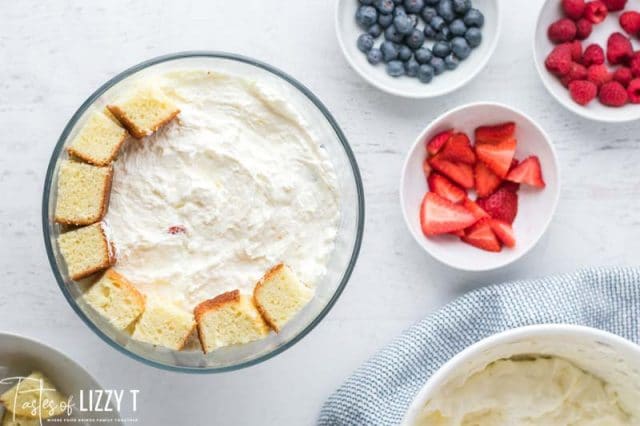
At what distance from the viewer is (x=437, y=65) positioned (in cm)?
187

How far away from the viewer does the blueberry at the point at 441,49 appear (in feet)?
6.13

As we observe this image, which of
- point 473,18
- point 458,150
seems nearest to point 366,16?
point 473,18

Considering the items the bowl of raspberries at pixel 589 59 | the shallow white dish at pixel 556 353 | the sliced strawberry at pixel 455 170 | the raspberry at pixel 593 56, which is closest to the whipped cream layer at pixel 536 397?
the shallow white dish at pixel 556 353

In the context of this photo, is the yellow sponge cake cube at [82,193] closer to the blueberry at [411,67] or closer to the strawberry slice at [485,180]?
the blueberry at [411,67]

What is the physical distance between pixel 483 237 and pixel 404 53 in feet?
1.53

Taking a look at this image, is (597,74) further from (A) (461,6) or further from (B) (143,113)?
(B) (143,113)

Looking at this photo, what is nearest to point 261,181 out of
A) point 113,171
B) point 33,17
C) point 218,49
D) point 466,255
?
point 113,171

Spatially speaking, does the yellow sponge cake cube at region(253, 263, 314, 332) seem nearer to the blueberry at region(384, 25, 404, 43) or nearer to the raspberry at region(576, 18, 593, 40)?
the blueberry at region(384, 25, 404, 43)

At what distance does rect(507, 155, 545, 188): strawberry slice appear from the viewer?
73.4 inches

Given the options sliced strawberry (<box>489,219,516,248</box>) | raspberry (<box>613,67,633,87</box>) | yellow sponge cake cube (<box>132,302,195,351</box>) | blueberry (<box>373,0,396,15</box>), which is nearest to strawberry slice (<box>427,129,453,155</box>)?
sliced strawberry (<box>489,219,516,248</box>)

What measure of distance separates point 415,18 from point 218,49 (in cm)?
47

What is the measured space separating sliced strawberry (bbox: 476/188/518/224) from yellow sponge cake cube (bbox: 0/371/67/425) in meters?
1.07

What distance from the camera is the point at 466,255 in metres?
1.87

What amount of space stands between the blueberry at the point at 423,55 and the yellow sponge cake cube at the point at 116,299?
840 mm
